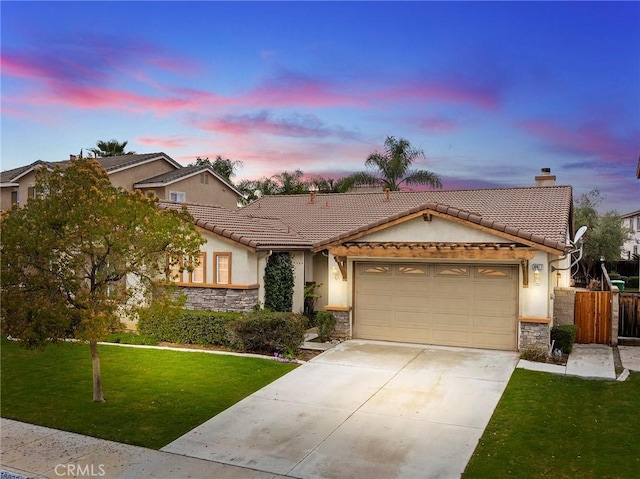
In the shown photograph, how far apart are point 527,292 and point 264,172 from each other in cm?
3044

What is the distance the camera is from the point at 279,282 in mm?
16625

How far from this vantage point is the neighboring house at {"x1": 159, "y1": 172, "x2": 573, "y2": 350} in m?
13.2

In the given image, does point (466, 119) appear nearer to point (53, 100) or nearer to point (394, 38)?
point (394, 38)

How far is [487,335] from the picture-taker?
1388 cm

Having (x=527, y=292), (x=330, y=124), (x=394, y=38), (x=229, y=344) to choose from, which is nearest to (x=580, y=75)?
(x=394, y=38)

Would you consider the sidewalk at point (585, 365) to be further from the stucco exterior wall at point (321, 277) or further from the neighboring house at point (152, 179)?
the neighboring house at point (152, 179)

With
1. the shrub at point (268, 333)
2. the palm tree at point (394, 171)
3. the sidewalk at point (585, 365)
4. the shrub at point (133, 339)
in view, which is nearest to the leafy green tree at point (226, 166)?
the palm tree at point (394, 171)

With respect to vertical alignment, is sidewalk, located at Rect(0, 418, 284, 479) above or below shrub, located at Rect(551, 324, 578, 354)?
below

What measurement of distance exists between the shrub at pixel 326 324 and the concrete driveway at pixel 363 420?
218 cm

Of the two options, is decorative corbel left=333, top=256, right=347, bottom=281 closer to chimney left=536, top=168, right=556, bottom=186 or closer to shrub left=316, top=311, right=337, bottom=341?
shrub left=316, top=311, right=337, bottom=341

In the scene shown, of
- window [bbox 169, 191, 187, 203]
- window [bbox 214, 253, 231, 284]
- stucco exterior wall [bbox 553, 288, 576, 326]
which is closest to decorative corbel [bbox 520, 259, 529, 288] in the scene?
stucco exterior wall [bbox 553, 288, 576, 326]

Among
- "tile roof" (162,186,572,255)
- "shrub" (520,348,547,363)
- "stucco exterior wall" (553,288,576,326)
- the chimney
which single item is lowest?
"shrub" (520,348,547,363)

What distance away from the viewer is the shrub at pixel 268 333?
13.4 metres

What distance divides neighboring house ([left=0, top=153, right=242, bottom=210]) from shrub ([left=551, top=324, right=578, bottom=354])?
23.1 metres
